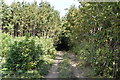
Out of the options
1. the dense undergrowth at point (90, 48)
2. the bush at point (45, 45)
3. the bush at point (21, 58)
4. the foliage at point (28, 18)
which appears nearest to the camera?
the dense undergrowth at point (90, 48)

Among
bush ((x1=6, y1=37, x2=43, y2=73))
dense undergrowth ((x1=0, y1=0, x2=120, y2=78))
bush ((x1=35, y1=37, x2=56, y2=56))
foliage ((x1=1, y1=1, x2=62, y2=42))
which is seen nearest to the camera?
dense undergrowth ((x1=0, y1=0, x2=120, y2=78))

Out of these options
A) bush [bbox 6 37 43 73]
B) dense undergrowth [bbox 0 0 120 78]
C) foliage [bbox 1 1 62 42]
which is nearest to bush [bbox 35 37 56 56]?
dense undergrowth [bbox 0 0 120 78]

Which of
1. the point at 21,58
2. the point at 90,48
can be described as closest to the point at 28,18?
the point at 21,58

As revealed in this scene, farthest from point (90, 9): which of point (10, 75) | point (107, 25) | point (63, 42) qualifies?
point (63, 42)

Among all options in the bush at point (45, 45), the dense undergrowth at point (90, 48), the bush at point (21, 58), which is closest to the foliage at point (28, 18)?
the dense undergrowth at point (90, 48)

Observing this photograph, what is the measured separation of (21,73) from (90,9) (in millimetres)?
2601

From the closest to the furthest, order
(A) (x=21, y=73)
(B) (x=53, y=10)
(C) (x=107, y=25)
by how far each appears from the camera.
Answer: (C) (x=107, y=25) → (A) (x=21, y=73) → (B) (x=53, y=10)

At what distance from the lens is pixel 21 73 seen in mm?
3848

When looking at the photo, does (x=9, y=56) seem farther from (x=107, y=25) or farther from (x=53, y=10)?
(x=53, y=10)

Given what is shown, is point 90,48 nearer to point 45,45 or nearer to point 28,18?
A: point 45,45

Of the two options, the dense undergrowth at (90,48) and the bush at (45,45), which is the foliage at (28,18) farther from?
the bush at (45,45)

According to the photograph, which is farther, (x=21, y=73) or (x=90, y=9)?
(x=90, y=9)

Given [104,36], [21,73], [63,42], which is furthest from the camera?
[63,42]

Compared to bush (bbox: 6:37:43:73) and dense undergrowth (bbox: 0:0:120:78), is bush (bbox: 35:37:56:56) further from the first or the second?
bush (bbox: 6:37:43:73)
